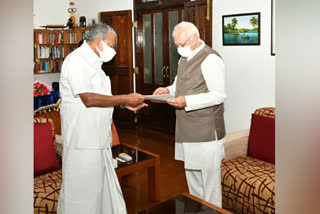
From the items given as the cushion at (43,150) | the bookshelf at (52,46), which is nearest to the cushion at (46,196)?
the cushion at (43,150)

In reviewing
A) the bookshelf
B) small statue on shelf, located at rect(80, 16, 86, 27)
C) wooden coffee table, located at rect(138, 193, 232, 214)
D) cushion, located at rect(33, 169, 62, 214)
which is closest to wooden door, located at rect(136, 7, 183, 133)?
small statue on shelf, located at rect(80, 16, 86, 27)

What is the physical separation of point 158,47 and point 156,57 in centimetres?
18

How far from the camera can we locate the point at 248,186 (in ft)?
8.25

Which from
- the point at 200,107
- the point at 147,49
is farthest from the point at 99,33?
the point at 147,49

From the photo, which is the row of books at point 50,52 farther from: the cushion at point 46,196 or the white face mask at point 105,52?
the white face mask at point 105,52

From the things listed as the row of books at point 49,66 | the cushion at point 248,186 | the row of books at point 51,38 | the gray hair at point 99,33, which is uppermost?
the row of books at point 51,38

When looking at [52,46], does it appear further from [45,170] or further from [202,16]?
[45,170]

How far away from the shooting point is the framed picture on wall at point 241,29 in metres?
4.09

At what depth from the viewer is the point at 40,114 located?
10.8 ft

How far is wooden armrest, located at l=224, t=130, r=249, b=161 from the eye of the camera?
3.01 m

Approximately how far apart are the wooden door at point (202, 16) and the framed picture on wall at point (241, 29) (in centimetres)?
20

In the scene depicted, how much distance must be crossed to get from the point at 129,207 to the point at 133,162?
1.44ft
